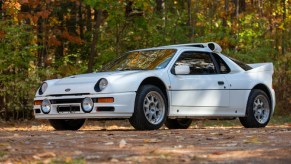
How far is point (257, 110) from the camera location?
1166 cm

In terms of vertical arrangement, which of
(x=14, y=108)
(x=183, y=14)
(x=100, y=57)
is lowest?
(x=14, y=108)

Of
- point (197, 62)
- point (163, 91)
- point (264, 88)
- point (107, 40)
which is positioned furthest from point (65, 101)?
point (107, 40)

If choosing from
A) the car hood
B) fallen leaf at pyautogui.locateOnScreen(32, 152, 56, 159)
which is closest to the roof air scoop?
the car hood

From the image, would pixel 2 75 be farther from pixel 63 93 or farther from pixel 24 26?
pixel 63 93

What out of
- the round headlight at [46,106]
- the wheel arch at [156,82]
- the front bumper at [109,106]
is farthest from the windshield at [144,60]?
the round headlight at [46,106]

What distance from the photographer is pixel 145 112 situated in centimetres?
968

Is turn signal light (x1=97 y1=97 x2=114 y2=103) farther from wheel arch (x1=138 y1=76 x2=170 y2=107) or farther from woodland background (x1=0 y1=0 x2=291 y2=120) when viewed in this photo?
woodland background (x1=0 y1=0 x2=291 y2=120)

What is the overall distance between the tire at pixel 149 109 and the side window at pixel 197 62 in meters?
0.95

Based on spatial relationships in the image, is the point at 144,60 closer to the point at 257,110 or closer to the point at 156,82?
the point at 156,82

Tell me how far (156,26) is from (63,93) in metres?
11.1

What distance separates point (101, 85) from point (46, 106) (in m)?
1.18

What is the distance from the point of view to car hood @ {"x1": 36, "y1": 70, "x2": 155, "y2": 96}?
9.48 meters

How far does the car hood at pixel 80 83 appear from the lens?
9484 millimetres

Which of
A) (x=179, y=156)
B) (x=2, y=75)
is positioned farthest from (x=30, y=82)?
(x=179, y=156)
